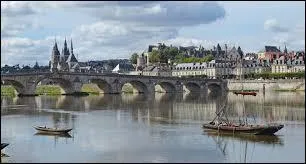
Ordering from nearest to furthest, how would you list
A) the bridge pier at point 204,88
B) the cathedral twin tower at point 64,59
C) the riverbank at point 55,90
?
the riverbank at point 55,90 → the bridge pier at point 204,88 → the cathedral twin tower at point 64,59

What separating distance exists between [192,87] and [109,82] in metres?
18.0

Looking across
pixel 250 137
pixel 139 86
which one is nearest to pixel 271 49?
pixel 139 86

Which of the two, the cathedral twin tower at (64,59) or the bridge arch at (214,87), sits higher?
the cathedral twin tower at (64,59)

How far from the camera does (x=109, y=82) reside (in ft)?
275

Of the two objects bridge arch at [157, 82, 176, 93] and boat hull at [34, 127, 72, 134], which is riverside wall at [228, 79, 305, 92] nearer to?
bridge arch at [157, 82, 176, 93]

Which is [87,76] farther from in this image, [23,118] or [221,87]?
[23,118]

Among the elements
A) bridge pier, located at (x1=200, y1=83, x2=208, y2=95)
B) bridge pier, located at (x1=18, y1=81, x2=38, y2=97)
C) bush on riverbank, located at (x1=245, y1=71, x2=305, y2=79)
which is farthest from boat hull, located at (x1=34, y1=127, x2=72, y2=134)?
bridge pier, located at (x1=200, y1=83, x2=208, y2=95)

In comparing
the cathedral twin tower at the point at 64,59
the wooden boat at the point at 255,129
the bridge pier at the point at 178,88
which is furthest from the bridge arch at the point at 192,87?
the wooden boat at the point at 255,129

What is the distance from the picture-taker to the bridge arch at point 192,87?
312 ft

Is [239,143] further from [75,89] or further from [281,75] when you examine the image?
[281,75]

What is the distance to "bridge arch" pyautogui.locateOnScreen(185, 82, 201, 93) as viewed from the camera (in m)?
95.0

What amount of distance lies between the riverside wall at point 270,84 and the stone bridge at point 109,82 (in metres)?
1.85

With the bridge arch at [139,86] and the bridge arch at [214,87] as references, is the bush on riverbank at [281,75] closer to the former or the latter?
the bridge arch at [214,87]

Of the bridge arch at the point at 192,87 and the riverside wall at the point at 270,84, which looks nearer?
the riverside wall at the point at 270,84
